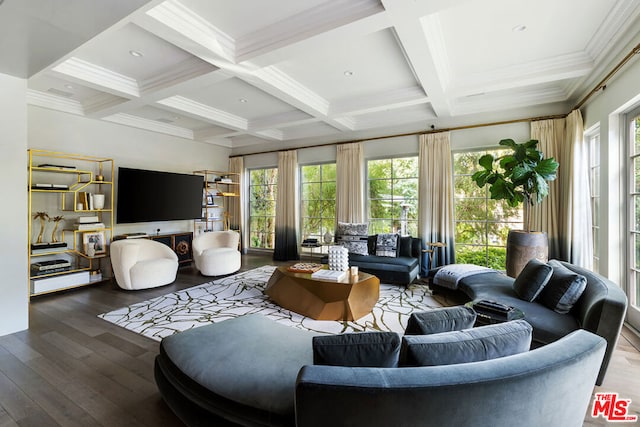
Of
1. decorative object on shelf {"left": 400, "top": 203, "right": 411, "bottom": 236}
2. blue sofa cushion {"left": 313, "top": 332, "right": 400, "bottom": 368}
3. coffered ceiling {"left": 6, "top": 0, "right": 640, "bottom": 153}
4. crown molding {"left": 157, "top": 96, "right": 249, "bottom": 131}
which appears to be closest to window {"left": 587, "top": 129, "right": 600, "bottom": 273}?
coffered ceiling {"left": 6, "top": 0, "right": 640, "bottom": 153}

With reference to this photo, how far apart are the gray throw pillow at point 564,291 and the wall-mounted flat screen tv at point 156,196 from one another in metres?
5.90

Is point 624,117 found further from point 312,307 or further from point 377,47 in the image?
point 312,307

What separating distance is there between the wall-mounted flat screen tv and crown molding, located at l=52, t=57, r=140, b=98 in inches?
62.9

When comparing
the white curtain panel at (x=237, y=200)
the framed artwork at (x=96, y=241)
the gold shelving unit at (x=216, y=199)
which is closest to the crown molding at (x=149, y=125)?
the gold shelving unit at (x=216, y=199)

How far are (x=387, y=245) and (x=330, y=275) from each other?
6.23 feet

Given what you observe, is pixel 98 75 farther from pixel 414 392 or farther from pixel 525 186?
pixel 525 186

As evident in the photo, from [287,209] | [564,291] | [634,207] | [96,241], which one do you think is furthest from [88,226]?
[634,207]

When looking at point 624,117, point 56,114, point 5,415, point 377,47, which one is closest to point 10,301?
point 5,415

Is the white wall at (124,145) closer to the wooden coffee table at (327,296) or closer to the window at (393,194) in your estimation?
the wooden coffee table at (327,296)

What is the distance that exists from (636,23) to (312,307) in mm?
3967

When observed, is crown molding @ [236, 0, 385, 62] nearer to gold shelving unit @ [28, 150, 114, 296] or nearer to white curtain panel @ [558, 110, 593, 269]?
gold shelving unit @ [28, 150, 114, 296]

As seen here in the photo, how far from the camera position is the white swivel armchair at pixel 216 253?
5.03m

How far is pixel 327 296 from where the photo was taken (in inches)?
128

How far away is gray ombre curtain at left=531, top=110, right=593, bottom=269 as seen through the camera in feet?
13.1
